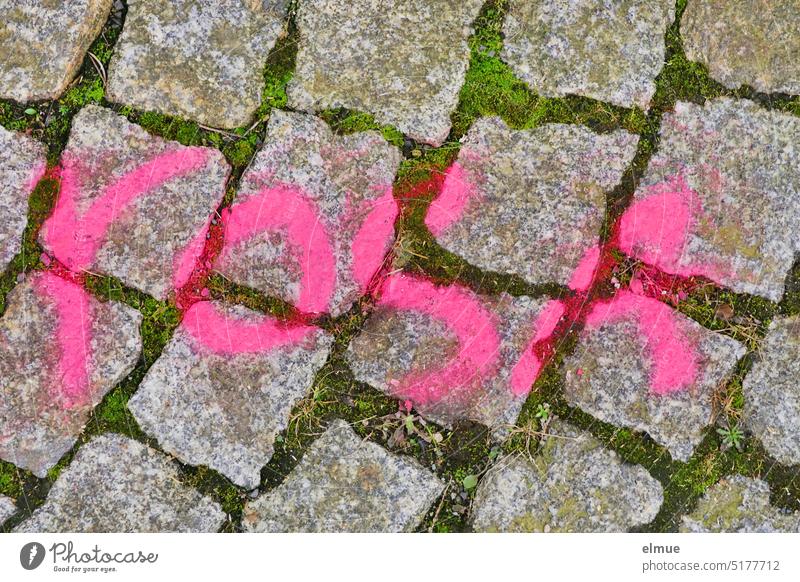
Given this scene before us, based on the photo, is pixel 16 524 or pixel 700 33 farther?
pixel 700 33

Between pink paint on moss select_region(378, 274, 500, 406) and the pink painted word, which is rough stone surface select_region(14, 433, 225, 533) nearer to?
the pink painted word

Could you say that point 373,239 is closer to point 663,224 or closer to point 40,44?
point 663,224

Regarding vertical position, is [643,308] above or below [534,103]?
below

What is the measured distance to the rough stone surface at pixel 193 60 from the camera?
2.33 meters

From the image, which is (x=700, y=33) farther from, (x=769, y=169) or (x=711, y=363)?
(x=711, y=363)

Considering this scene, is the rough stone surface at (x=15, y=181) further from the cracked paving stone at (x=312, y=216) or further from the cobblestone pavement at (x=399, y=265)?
the cracked paving stone at (x=312, y=216)

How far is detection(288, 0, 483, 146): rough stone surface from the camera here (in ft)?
7.75

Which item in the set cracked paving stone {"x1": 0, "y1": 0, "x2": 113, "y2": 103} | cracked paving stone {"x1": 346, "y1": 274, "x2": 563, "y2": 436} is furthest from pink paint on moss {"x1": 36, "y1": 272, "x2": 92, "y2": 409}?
cracked paving stone {"x1": 346, "y1": 274, "x2": 563, "y2": 436}

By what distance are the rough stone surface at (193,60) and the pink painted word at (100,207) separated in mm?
191

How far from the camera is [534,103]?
240cm

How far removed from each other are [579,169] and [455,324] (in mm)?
782
